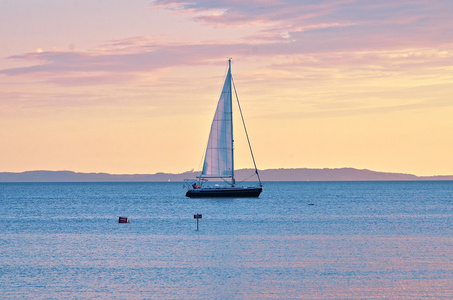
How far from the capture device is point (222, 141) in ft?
416

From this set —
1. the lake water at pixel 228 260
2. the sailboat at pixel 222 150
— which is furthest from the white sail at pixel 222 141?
the lake water at pixel 228 260

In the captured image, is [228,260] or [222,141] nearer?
[228,260]

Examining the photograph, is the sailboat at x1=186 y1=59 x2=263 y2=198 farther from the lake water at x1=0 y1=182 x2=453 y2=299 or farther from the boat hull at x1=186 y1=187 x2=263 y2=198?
the lake water at x1=0 y1=182 x2=453 y2=299

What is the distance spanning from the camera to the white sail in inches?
4980

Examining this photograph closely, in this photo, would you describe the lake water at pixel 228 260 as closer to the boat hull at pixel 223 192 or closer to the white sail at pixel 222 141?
the boat hull at pixel 223 192

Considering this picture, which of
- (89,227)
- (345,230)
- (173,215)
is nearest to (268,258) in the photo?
(345,230)

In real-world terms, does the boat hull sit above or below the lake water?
above

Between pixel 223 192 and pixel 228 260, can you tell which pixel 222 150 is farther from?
pixel 228 260

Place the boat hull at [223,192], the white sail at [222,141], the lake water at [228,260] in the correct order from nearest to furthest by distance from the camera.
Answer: the lake water at [228,260] → the boat hull at [223,192] → the white sail at [222,141]

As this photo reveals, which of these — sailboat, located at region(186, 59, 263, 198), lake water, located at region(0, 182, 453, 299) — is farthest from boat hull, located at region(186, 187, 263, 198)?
lake water, located at region(0, 182, 453, 299)

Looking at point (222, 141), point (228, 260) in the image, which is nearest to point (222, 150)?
point (222, 141)

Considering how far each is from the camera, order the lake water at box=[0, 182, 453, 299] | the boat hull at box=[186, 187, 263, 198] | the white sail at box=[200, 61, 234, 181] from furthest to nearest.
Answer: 1. the white sail at box=[200, 61, 234, 181]
2. the boat hull at box=[186, 187, 263, 198]
3. the lake water at box=[0, 182, 453, 299]

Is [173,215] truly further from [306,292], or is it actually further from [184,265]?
[306,292]

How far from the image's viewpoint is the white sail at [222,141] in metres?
126
